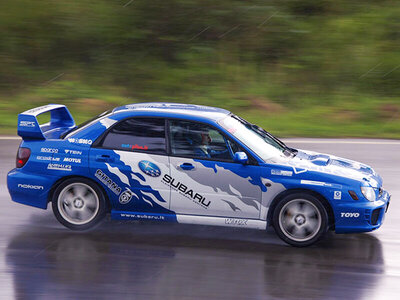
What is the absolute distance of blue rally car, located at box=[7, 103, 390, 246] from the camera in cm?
657

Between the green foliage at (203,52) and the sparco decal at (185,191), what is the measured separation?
9.07 m

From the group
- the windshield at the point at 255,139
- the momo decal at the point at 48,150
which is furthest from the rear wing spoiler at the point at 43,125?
the windshield at the point at 255,139

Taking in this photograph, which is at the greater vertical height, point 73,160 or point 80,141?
point 80,141

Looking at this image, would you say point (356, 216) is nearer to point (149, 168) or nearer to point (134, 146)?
point (149, 168)

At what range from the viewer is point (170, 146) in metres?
6.80

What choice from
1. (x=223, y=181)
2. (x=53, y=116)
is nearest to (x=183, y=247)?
(x=223, y=181)

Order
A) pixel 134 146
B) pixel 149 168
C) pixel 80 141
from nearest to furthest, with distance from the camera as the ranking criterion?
1. pixel 149 168
2. pixel 134 146
3. pixel 80 141

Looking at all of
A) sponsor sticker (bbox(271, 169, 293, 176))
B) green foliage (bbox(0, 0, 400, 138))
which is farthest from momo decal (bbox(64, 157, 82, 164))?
green foliage (bbox(0, 0, 400, 138))

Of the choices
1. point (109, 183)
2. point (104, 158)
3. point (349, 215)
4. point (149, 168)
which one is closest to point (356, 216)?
point (349, 215)

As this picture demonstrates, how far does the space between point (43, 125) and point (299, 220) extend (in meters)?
3.67

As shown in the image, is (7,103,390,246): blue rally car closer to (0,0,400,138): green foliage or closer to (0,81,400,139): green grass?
(0,81,400,139): green grass

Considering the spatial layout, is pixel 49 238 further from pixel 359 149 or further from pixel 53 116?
pixel 359 149

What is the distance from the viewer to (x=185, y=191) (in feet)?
22.0

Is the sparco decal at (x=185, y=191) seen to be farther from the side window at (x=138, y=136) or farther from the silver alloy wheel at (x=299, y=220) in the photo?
the silver alloy wheel at (x=299, y=220)
